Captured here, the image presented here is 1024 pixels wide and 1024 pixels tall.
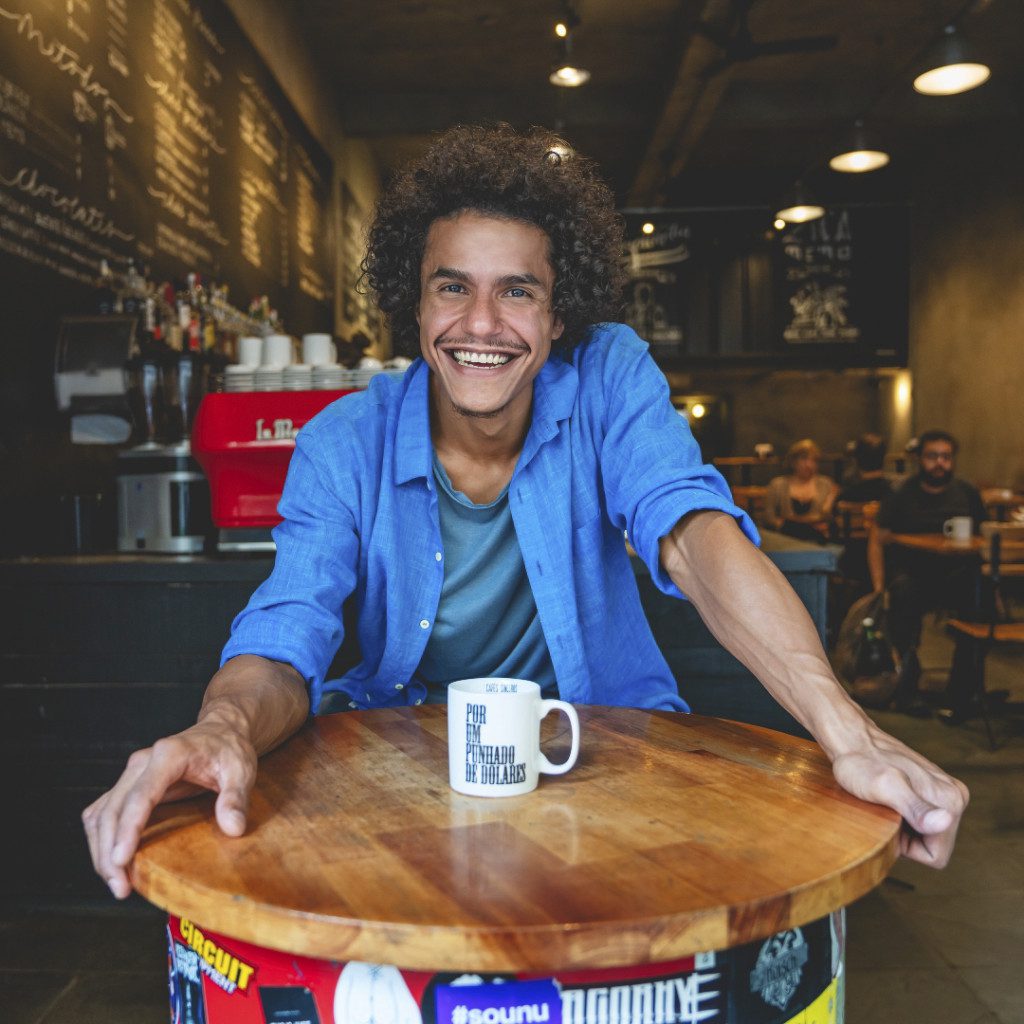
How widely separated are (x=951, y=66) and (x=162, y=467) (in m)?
4.71

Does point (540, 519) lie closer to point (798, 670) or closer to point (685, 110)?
point (798, 670)

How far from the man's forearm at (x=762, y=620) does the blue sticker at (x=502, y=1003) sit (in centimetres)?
43

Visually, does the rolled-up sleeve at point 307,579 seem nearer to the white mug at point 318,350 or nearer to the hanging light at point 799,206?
the white mug at point 318,350

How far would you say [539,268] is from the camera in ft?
5.31

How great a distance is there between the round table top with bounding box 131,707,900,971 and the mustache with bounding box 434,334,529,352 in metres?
0.68

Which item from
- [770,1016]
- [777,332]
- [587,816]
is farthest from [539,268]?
[777,332]

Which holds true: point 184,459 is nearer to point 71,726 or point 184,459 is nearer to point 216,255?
point 71,726

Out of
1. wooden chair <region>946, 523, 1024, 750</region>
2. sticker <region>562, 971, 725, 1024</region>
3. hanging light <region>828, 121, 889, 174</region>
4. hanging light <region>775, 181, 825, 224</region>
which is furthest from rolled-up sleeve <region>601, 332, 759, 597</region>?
hanging light <region>775, 181, 825, 224</region>

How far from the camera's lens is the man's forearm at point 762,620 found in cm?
109

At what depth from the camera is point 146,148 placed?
3400 millimetres

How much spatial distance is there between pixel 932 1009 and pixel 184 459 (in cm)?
222

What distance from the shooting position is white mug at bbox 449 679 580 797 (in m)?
0.99

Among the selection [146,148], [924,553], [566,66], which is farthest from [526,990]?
[566,66]

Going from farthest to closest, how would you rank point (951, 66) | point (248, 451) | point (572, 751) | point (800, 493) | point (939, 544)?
point (800, 493) < point (951, 66) < point (939, 544) < point (248, 451) < point (572, 751)
